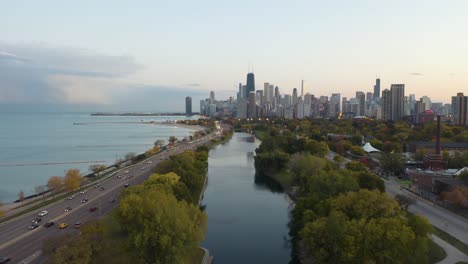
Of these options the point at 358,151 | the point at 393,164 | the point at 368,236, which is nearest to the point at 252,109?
the point at 358,151

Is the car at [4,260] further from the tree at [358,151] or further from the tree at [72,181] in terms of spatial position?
the tree at [358,151]

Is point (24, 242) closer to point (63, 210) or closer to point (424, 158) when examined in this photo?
point (63, 210)

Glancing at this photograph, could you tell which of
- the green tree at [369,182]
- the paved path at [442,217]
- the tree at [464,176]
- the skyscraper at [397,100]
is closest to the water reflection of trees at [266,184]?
the green tree at [369,182]

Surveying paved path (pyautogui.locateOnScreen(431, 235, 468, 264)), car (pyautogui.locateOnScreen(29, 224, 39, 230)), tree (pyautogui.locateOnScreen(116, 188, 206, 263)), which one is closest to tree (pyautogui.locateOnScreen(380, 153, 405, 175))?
paved path (pyautogui.locateOnScreen(431, 235, 468, 264))

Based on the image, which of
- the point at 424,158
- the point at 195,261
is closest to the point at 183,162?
the point at 195,261

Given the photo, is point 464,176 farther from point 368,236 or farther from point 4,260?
point 4,260

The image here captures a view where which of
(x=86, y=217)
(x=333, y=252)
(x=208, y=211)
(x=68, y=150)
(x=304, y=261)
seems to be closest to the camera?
(x=333, y=252)
